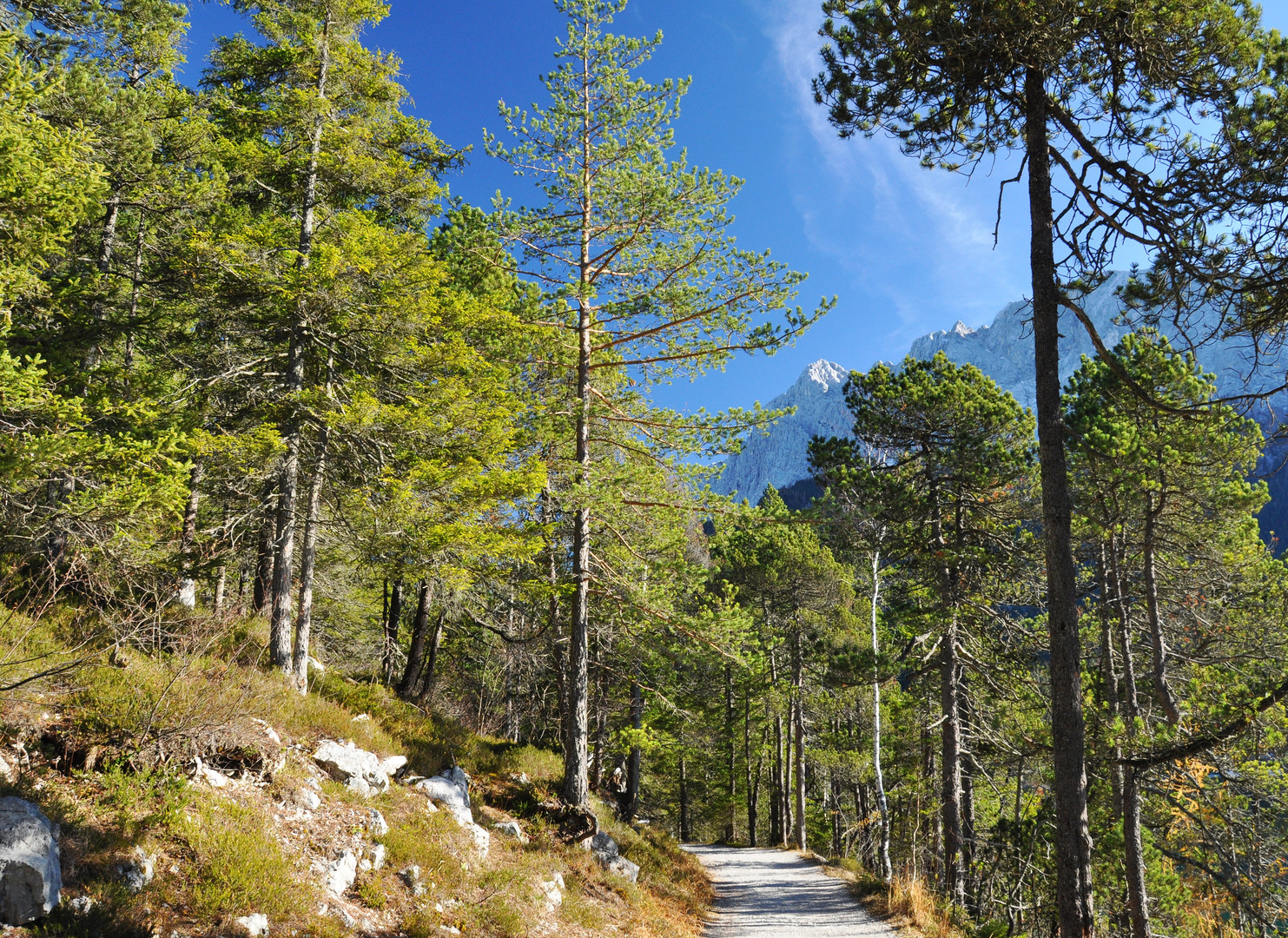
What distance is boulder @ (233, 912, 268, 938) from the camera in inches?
187

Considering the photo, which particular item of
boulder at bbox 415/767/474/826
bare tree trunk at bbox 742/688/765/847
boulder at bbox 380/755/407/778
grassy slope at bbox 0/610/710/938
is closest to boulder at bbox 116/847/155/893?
grassy slope at bbox 0/610/710/938

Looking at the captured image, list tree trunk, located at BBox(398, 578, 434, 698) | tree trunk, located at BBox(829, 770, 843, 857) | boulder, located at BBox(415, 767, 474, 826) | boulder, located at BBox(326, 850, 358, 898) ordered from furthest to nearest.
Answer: tree trunk, located at BBox(829, 770, 843, 857)
tree trunk, located at BBox(398, 578, 434, 698)
boulder, located at BBox(415, 767, 474, 826)
boulder, located at BBox(326, 850, 358, 898)

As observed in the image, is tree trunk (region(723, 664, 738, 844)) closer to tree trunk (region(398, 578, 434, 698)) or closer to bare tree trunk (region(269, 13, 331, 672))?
tree trunk (region(398, 578, 434, 698))

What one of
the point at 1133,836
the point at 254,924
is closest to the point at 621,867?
the point at 254,924

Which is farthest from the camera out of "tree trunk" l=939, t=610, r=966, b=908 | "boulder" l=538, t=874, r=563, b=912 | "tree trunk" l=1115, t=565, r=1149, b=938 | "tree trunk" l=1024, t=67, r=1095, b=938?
"tree trunk" l=939, t=610, r=966, b=908

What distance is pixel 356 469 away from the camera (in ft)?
35.8

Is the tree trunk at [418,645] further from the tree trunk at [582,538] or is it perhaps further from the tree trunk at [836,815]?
the tree trunk at [836,815]

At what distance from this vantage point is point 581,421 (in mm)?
11070

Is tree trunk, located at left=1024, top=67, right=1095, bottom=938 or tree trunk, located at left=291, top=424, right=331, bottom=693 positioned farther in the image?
tree trunk, located at left=291, top=424, right=331, bottom=693

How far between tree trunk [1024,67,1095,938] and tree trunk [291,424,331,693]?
9460mm

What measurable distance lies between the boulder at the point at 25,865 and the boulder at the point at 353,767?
340cm

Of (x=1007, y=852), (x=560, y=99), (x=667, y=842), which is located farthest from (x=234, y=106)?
(x=1007, y=852)

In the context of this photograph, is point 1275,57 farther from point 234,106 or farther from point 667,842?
point 667,842

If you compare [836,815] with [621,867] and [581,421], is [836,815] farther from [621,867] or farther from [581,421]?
[581,421]
